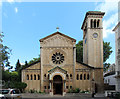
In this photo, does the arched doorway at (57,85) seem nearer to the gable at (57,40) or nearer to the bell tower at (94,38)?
Answer: the gable at (57,40)

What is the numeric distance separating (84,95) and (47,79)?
8177mm

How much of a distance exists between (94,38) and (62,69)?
398 inches

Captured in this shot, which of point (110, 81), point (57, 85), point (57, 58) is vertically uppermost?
point (57, 58)

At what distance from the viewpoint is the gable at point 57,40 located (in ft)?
119

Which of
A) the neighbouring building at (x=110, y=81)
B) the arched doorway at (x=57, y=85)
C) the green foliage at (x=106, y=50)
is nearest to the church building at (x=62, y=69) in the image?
the arched doorway at (x=57, y=85)

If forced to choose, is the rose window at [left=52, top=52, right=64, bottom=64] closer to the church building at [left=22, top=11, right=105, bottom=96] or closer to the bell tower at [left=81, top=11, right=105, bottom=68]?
the church building at [left=22, top=11, right=105, bottom=96]

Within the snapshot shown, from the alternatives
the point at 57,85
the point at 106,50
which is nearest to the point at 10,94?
the point at 57,85

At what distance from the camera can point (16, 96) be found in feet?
58.7

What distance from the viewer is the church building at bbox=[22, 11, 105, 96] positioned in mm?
34906

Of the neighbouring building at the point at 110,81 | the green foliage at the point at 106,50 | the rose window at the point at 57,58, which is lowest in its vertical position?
the neighbouring building at the point at 110,81

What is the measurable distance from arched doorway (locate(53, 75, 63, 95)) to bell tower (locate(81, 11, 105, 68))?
7.50m

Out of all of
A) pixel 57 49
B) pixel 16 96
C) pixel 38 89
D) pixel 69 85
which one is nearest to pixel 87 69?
pixel 69 85

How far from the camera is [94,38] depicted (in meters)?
37.5

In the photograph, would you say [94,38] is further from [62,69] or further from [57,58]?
[62,69]
